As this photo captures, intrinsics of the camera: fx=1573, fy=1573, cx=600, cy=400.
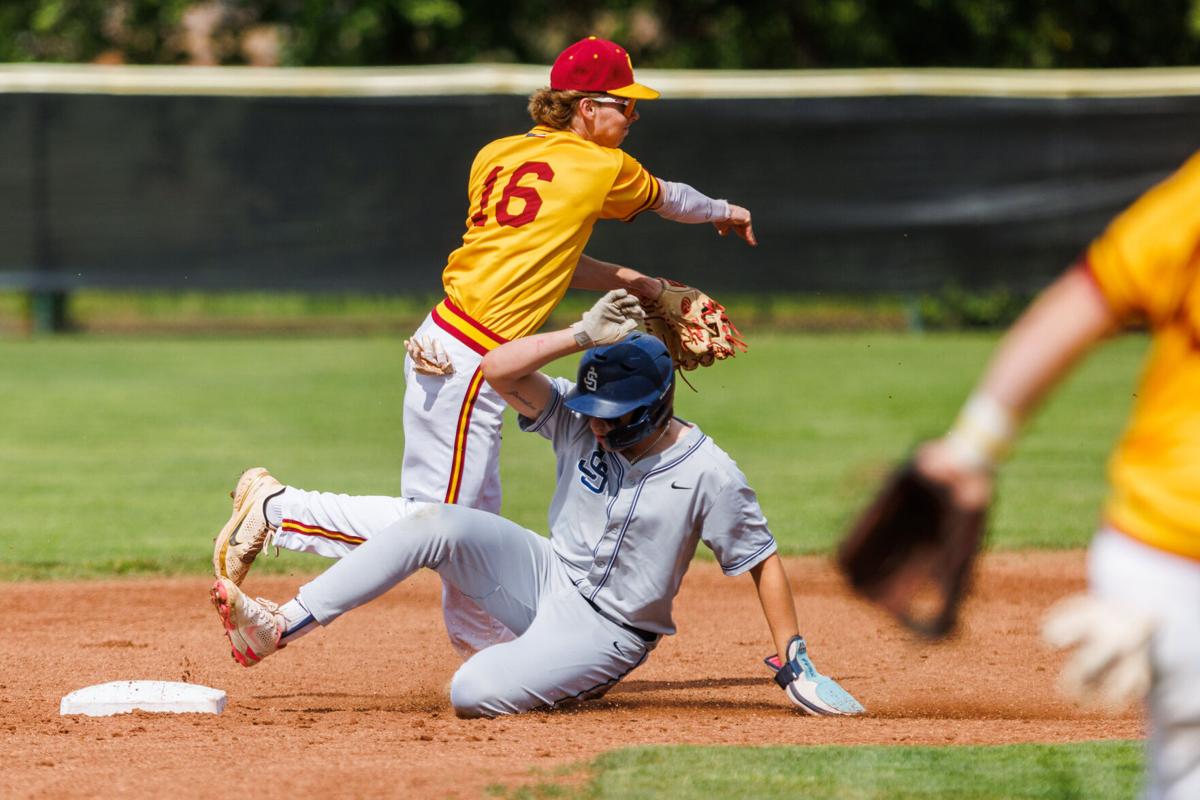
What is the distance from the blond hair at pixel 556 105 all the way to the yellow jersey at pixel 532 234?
123 mm

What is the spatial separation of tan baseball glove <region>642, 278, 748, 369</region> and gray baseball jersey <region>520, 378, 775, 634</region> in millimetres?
356

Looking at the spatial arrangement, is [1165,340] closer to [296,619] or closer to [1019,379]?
[1019,379]

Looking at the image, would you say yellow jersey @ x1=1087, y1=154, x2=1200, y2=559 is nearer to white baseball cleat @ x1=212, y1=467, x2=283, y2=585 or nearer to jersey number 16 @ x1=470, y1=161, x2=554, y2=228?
jersey number 16 @ x1=470, y1=161, x2=554, y2=228

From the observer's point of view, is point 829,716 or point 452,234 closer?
point 829,716

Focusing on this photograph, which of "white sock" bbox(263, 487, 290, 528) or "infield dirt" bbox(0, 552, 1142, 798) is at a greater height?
"white sock" bbox(263, 487, 290, 528)

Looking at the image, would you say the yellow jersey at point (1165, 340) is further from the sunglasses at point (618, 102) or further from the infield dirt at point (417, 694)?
the sunglasses at point (618, 102)

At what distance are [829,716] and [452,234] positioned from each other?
11.2 metres

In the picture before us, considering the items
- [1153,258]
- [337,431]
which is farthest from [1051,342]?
[337,431]

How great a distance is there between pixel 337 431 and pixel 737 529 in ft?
24.8

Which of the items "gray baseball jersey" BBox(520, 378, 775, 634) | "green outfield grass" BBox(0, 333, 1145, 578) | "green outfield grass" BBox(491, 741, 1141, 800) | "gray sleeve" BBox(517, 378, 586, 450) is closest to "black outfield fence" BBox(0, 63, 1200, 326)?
"green outfield grass" BBox(0, 333, 1145, 578)

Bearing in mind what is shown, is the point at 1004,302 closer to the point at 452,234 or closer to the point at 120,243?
the point at 452,234

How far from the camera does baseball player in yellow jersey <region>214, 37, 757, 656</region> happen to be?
16.0 feet

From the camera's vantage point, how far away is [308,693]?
5160 mm

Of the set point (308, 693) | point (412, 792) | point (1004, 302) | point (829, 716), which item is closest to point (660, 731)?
point (829, 716)
